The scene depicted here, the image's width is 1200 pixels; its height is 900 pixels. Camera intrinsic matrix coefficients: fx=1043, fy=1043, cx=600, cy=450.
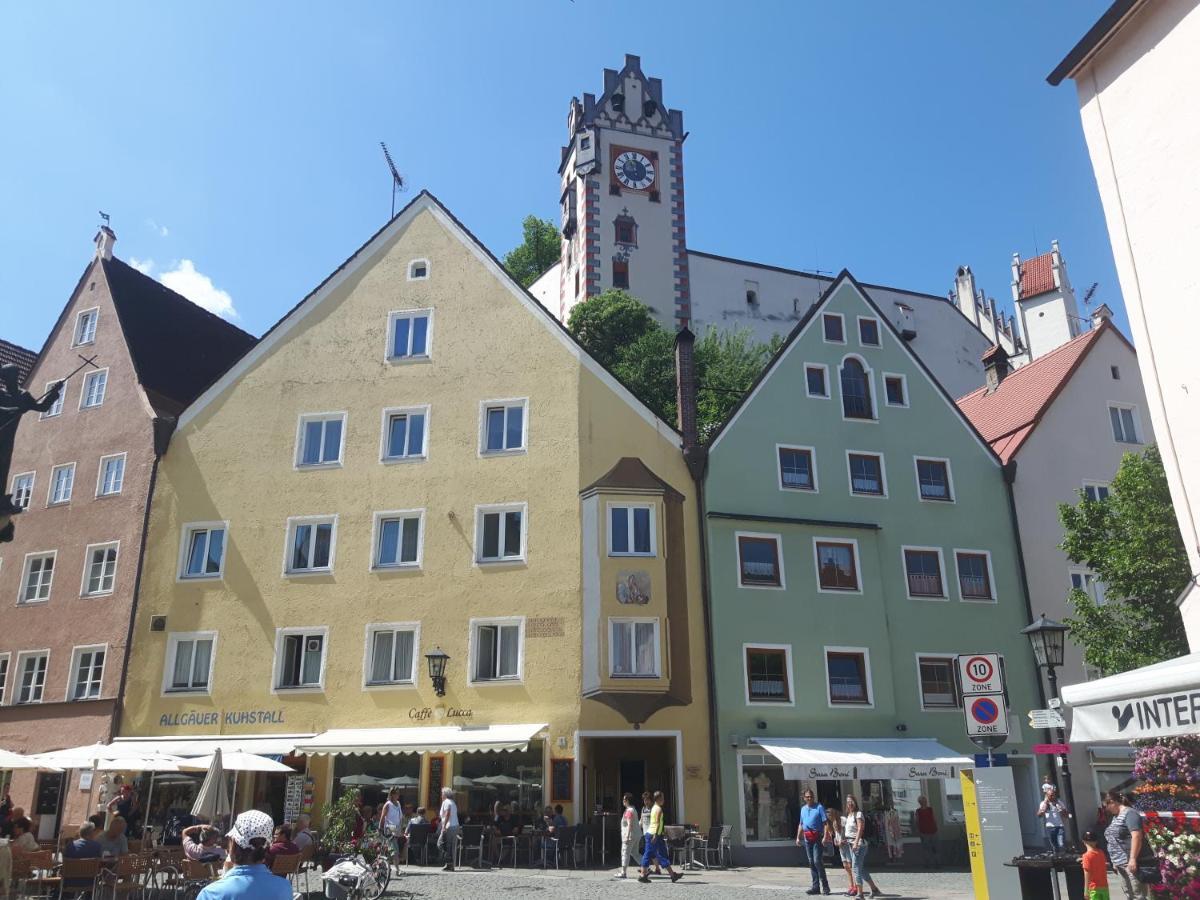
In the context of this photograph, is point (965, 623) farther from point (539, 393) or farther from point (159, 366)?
point (159, 366)

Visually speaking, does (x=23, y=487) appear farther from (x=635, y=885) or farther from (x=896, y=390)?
(x=896, y=390)

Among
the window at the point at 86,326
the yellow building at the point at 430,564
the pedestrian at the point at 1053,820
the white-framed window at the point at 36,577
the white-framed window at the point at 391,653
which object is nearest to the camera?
the pedestrian at the point at 1053,820

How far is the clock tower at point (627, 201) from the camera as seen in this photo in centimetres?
6412

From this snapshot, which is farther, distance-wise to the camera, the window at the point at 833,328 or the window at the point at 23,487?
the window at the point at 23,487

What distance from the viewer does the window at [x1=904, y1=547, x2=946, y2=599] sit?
30.1 metres

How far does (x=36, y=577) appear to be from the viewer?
3147 cm

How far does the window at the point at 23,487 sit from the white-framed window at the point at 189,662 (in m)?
8.28

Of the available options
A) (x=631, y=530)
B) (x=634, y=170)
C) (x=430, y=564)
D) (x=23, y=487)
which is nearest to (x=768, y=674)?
(x=631, y=530)

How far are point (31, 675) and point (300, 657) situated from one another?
845cm

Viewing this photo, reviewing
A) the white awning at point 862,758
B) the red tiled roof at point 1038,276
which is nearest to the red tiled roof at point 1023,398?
the white awning at point 862,758

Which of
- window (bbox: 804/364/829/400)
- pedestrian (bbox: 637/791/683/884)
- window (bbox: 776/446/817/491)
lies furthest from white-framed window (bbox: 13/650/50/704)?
window (bbox: 804/364/829/400)

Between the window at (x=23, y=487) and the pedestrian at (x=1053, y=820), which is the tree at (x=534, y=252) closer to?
the window at (x=23, y=487)

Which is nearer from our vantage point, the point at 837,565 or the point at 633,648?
the point at 633,648

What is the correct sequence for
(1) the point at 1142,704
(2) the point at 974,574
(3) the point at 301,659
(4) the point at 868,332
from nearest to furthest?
1. (1) the point at 1142,704
2. (3) the point at 301,659
3. (2) the point at 974,574
4. (4) the point at 868,332
